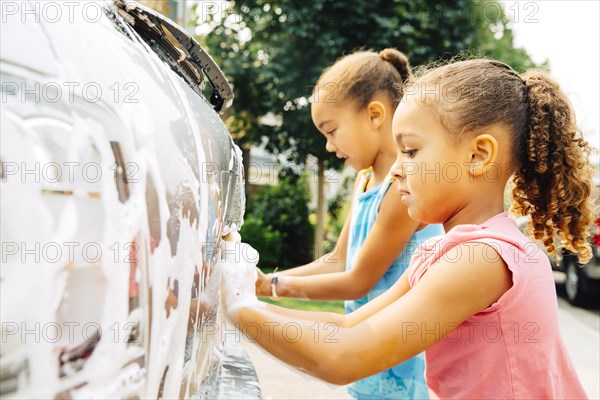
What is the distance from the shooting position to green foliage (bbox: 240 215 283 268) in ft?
29.8

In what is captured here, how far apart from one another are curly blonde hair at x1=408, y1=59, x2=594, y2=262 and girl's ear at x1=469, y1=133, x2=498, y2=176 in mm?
31

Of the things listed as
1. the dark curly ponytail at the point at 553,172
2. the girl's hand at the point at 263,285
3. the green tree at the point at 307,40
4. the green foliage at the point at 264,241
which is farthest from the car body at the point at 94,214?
the green foliage at the point at 264,241

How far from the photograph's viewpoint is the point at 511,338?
113 cm

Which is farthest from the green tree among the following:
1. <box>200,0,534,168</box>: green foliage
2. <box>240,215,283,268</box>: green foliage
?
<box>240,215,283,268</box>: green foliage

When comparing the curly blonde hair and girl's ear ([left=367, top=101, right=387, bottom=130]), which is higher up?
girl's ear ([left=367, top=101, right=387, bottom=130])

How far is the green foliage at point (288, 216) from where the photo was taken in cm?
986

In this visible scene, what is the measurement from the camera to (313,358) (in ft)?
3.60

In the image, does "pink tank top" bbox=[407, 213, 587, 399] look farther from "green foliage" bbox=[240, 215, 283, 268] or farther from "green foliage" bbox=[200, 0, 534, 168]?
"green foliage" bbox=[240, 215, 283, 268]

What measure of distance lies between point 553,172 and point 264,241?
797 centimetres

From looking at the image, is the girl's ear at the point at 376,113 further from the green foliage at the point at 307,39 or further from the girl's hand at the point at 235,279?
the green foliage at the point at 307,39

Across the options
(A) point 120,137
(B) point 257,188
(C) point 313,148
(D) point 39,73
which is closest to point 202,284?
(A) point 120,137

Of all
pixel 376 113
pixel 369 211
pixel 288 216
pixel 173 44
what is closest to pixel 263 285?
pixel 369 211

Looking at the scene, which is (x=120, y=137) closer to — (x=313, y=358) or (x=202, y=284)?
(x=202, y=284)

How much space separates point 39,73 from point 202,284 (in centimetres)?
38
